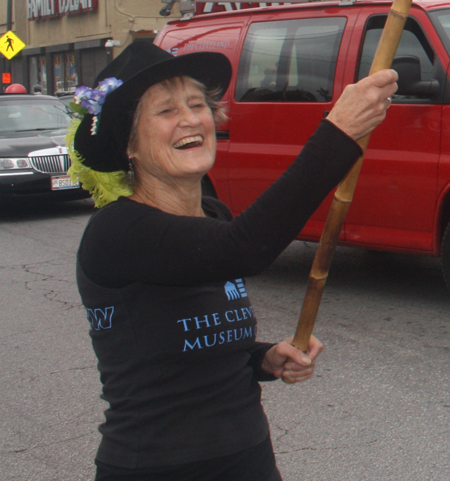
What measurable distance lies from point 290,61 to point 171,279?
14.3 feet

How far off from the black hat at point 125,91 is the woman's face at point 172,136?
1.3 inches

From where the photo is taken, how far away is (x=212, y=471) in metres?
1.69

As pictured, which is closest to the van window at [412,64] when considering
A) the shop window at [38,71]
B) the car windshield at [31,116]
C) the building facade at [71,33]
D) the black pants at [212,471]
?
the black pants at [212,471]

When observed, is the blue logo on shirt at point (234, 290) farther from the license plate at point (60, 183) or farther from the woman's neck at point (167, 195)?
the license plate at point (60, 183)

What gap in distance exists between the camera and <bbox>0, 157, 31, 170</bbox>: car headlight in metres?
9.88

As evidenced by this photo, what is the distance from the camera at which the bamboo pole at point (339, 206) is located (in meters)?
1.32

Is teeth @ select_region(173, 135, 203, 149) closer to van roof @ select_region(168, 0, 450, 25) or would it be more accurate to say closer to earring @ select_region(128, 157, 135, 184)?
earring @ select_region(128, 157, 135, 184)

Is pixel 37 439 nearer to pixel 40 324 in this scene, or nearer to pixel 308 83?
pixel 40 324

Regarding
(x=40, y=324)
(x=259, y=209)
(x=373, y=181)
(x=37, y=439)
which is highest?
(x=259, y=209)

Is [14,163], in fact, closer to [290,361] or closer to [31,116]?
[31,116]

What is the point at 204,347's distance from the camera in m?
1.69

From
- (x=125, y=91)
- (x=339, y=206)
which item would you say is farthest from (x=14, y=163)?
(x=339, y=206)

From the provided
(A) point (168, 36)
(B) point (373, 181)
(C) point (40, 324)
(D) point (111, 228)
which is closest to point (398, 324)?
(B) point (373, 181)

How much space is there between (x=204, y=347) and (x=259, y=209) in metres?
0.41
